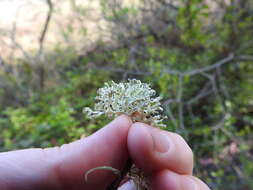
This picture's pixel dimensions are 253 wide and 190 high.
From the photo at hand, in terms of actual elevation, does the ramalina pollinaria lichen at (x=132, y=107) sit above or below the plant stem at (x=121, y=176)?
above

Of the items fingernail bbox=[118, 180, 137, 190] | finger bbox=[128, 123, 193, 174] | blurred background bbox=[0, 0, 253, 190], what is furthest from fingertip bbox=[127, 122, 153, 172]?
blurred background bbox=[0, 0, 253, 190]

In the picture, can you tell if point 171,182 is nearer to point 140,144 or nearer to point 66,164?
point 140,144

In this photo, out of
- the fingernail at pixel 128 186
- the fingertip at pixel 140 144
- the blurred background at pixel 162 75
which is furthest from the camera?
the blurred background at pixel 162 75

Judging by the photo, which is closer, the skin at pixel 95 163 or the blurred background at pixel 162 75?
the skin at pixel 95 163

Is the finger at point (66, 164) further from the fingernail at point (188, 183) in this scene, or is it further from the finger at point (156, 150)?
the fingernail at point (188, 183)

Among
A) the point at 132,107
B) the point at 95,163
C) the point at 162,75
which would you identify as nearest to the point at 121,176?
the point at 95,163

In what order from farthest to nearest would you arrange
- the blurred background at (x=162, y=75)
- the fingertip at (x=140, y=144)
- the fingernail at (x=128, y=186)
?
the blurred background at (x=162, y=75) < the fingernail at (x=128, y=186) < the fingertip at (x=140, y=144)

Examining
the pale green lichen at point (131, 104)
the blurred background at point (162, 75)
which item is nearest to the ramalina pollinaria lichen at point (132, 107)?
the pale green lichen at point (131, 104)
